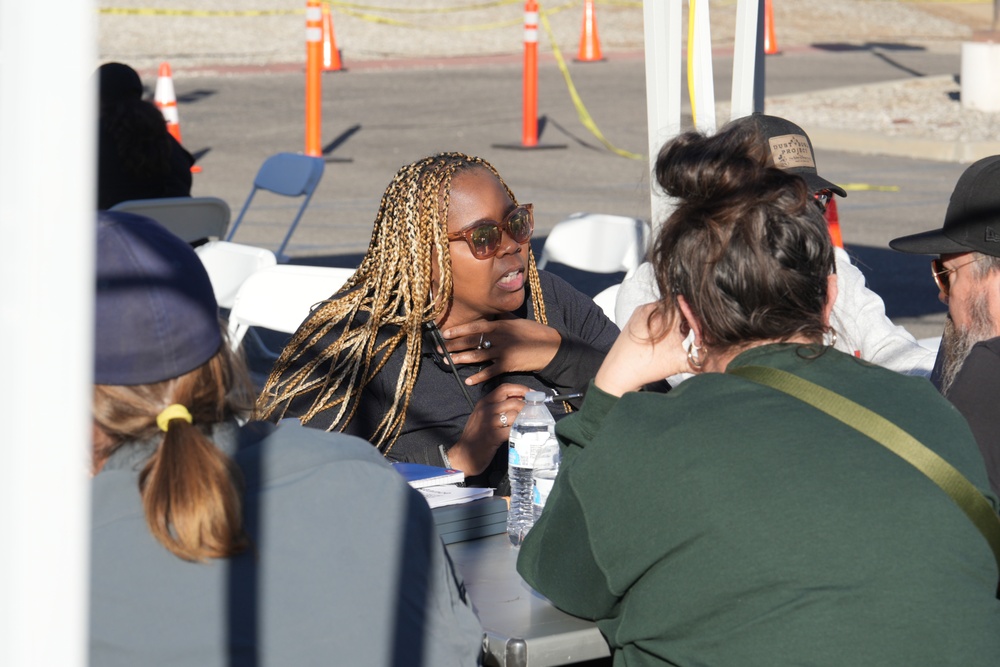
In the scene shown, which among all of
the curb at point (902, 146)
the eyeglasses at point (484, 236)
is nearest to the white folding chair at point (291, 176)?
the eyeglasses at point (484, 236)

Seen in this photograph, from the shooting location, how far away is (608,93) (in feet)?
58.6

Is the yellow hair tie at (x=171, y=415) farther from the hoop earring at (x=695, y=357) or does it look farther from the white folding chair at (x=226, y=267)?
the white folding chair at (x=226, y=267)

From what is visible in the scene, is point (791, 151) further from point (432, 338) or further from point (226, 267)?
point (226, 267)

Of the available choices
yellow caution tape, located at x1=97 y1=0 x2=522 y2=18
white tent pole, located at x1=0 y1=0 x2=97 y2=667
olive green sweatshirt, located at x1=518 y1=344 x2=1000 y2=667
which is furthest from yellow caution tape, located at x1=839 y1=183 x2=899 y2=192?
yellow caution tape, located at x1=97 y1=0 x2=522 y2=18

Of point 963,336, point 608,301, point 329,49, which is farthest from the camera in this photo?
point 329,49

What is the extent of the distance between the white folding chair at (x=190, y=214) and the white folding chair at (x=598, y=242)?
1.60 meters

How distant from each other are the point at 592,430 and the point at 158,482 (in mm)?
870

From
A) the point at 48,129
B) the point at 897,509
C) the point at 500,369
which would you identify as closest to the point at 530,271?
the point at 500,369

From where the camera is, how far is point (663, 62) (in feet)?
14.7

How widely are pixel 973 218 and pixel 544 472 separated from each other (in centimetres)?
112

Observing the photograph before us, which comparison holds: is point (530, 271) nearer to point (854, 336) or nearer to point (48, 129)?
point (854, 336)

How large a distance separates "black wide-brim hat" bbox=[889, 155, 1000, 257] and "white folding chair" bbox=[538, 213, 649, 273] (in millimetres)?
2499

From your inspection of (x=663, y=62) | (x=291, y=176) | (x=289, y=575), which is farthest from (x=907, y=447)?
(x=291, y=176)

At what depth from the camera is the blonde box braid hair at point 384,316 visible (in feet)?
10.7
